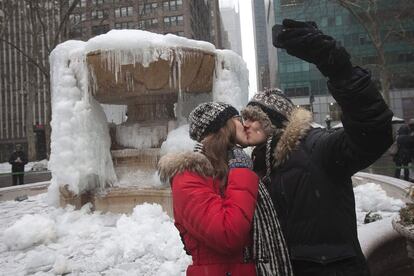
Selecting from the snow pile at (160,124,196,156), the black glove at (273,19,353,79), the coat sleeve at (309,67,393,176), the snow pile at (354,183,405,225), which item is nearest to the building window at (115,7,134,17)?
the snow pile at (160,124,196,156)

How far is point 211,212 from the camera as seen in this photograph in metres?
1.47

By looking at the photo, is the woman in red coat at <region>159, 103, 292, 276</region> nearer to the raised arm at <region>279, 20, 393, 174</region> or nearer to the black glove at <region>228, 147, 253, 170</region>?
the black glove at <region>228, 147, 253, 170</region>

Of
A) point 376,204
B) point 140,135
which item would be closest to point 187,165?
point 376,204

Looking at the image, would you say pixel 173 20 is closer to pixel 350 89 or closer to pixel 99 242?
pixel 99 242

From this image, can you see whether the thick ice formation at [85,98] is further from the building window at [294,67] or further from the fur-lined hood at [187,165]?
the building window at [294,67]

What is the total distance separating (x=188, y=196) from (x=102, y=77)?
5200mm

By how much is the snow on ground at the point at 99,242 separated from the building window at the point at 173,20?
173ft

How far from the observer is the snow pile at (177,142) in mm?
Result: 6300

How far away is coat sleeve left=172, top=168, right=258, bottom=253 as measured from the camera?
1.46 metres

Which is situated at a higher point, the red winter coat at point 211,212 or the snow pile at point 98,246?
the red winter coat at point 211,212

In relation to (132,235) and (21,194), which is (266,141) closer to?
(132,235)

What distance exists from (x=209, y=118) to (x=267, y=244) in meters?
0.60

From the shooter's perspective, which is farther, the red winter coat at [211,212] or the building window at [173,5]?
the building window at [173,5]

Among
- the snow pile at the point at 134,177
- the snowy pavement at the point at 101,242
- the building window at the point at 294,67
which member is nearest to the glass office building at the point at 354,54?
the building window at the point at 294,67
